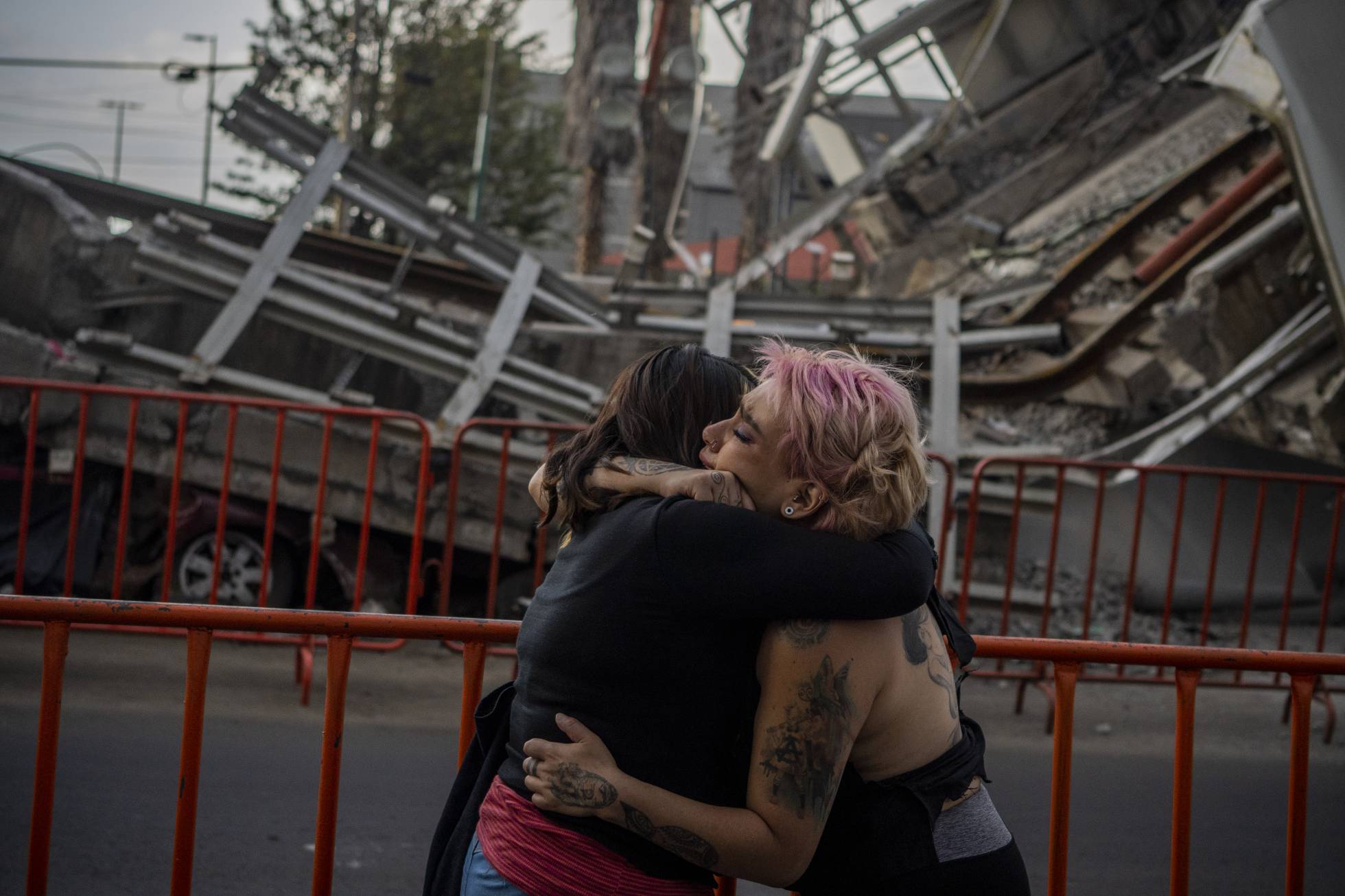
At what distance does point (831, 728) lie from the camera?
158 cm

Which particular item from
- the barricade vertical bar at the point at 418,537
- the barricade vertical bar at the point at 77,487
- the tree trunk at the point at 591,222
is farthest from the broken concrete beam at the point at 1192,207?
the barricade vertical bar at the point at 77,487

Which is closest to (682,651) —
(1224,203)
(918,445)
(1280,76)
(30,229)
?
(918,445)

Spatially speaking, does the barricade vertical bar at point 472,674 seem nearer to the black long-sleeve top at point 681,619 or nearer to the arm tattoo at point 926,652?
the black long-sleeve top at point 681,619

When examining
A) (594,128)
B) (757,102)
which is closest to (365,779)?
(594,128)

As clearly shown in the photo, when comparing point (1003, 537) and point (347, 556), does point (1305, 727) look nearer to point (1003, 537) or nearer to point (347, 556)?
point (1003, 537)

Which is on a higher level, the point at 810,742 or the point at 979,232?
the point at 979,232

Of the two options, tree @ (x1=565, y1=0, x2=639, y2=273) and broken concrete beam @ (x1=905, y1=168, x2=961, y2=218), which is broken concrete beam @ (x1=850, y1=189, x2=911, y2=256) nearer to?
broken concrete beam @ (x1=905, y1=168, x2=961, y2=218)

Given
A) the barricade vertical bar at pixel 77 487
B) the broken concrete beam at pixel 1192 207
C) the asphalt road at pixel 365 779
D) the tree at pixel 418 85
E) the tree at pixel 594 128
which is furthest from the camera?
the tree at pixel 418 85

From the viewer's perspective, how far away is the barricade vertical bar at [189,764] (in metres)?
2.38

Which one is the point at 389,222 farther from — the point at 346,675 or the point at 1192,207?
the point at 1192,207

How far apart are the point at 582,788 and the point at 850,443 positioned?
2.07 feet

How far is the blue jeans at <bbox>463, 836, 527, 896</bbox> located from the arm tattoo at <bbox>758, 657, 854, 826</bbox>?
43 cm

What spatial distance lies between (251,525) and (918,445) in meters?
5.59

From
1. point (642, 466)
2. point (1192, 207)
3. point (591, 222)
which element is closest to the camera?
point (642, 466)
